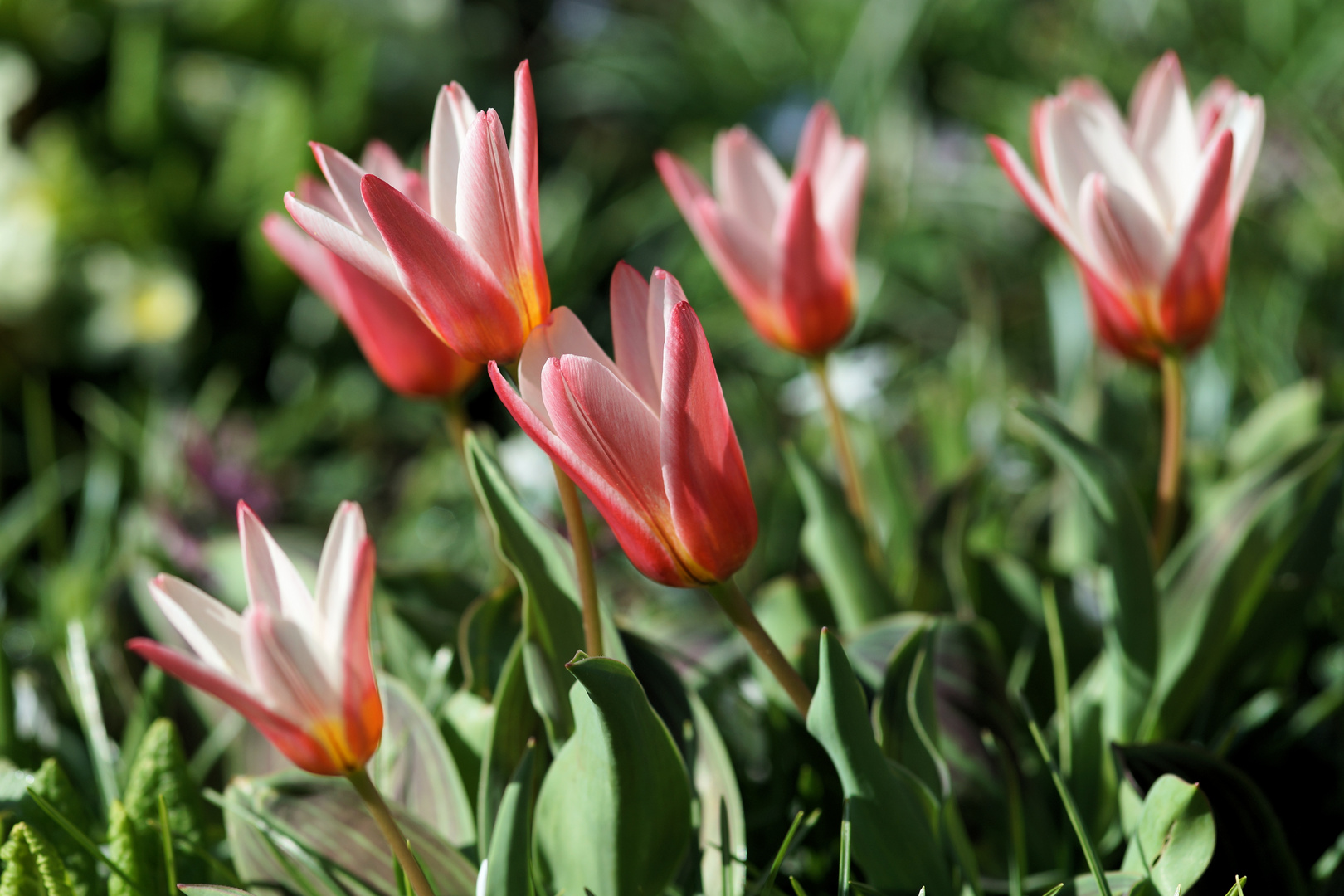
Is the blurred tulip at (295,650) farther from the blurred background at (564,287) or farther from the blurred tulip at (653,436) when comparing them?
the blurred background at (564,287)

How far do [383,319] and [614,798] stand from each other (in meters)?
0.34

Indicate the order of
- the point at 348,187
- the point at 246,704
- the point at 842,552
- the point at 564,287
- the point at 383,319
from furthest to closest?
the point at 564,287, the point at 842,552, the point at 383,319, the point at 348,187, the point at 246,704

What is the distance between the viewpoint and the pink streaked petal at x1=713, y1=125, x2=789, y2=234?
0.83m

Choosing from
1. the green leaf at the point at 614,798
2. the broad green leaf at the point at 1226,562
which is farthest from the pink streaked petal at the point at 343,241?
the broad green leaf at the point at 1226,562

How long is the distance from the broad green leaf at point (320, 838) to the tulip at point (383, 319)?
256 mm

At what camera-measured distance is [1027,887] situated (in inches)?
26.4

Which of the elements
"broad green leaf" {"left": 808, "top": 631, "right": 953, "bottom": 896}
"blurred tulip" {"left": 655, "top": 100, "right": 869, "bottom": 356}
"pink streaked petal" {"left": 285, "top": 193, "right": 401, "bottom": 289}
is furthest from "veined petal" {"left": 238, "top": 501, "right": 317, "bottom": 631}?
"blurred tulip" {"left": 655, "top": 100, "right": 869, "bottom": 356}

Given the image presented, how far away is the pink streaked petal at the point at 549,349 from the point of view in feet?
1.55

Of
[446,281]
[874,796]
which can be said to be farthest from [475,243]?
[874,796]

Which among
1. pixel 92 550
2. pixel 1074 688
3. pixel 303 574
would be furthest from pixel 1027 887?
pixel 92 550

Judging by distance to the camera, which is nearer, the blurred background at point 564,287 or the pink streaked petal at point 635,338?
the pink streaked petal at point 635,338

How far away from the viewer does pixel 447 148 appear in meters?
0.55

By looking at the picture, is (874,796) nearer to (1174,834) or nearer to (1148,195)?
(1174,834)

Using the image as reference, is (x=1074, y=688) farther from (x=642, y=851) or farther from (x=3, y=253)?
(x=3, y=253)
